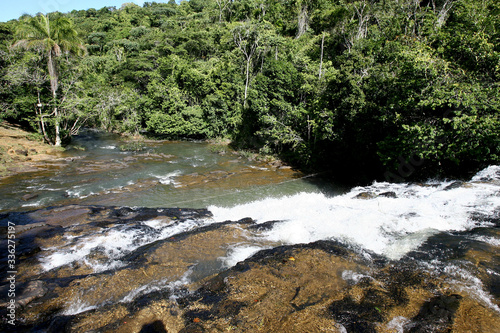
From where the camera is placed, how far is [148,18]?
76.2 metres

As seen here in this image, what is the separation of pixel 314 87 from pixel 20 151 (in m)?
21.5

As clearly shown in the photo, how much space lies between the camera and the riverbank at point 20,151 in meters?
16.3

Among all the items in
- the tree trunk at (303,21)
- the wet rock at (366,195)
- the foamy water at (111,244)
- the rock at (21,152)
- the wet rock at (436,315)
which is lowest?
the wet rock at (366,195)

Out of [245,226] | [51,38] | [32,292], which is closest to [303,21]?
[51,38]

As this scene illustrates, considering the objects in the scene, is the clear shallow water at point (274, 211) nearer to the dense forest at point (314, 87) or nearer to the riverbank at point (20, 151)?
the riverbank at point (20, 151)

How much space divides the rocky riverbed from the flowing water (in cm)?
5

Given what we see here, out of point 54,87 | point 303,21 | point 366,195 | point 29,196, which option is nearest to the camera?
point 366,195

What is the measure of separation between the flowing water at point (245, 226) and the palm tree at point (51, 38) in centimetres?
996

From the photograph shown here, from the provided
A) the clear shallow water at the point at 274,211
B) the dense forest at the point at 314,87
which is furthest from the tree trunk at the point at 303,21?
the clear shallow water at the point at 274,211

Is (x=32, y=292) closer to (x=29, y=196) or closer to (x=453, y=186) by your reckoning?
(x=29, y=196)

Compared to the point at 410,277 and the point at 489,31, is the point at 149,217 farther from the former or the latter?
the point at 489,31

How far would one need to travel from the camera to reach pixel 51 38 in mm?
20016

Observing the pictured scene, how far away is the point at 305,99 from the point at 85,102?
1892 cm

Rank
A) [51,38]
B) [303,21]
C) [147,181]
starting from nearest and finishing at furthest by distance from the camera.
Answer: [147,181] → [51,38] → [303,21]
